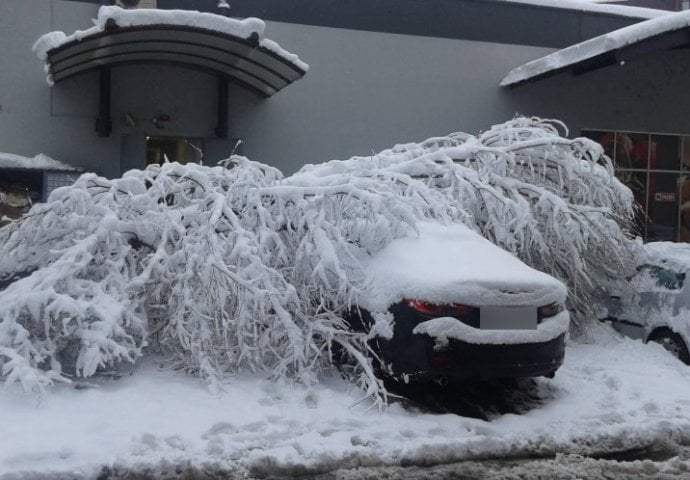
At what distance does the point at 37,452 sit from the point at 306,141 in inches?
375

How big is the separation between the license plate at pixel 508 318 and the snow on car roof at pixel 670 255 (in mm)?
2785

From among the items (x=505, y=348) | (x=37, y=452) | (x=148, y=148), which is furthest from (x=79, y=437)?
(x=148, y=148)

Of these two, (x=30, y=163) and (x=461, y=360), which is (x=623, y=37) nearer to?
(x=461, y=360)

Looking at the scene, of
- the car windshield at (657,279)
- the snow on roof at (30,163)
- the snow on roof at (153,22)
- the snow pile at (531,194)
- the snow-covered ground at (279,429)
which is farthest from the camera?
the snow on roof at (30,163)

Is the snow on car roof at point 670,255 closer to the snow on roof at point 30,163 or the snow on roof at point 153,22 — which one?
the snow on roof at point 153,22

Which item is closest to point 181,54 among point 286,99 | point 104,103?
point 104,103

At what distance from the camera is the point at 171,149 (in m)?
13.2

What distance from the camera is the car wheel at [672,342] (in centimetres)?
766

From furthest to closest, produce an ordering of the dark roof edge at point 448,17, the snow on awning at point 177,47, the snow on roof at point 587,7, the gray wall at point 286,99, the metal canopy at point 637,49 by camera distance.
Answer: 1. the snow on roof at point 587,7
2. the dark roof edge at point 448,17
3. the metal canopy at point 637,49
4. the gray wall at point 286,99
5. the snow on awning at point 177,47

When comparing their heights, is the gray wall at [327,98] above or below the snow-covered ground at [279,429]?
above

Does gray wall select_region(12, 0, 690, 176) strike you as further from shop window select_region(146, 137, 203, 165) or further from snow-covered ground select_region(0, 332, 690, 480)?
snow-covered ground select_region(0, 332, 690, 480)

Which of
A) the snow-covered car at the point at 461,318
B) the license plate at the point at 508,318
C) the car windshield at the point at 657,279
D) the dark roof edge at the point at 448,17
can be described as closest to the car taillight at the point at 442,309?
the snow-covered car at the point at 461,318

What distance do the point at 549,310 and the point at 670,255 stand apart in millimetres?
2860

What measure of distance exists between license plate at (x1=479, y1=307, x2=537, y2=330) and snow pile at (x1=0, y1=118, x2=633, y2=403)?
0.40 m
